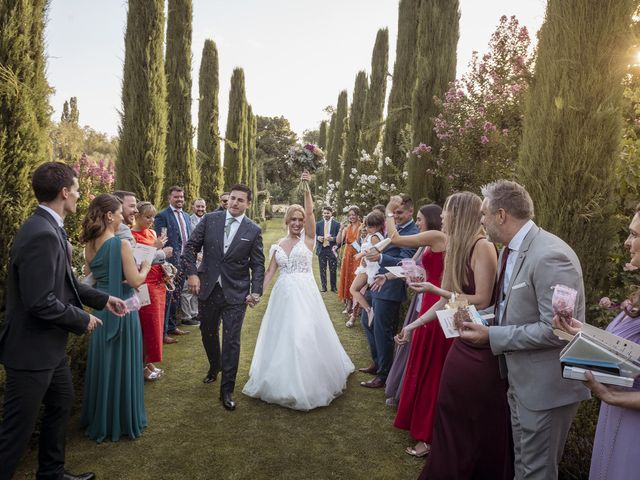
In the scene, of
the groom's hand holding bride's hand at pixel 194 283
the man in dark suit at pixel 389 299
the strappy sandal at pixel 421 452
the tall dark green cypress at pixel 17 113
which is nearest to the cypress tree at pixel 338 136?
the man in dark suit at pixel 389 299

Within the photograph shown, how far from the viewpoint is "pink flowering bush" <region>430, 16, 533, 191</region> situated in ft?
21.4

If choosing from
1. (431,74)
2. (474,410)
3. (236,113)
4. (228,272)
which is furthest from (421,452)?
(236,113)

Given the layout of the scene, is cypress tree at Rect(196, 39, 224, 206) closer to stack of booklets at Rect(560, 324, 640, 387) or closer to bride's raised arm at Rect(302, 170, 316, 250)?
bride's raised arm at Rect(302, 170, 316, 250)

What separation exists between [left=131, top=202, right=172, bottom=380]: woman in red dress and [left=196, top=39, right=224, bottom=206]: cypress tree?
9.70 meters

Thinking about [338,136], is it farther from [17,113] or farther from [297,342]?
[17,113]

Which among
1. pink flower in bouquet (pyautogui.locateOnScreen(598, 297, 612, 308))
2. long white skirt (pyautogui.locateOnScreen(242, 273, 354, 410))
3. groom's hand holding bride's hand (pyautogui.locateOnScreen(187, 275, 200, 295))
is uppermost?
pink flower in bouquet (pyautogui.locateOnScreen(598, 297, 612, 308))

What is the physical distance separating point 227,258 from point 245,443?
204cm

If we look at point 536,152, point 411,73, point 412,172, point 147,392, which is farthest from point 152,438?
point 411,73

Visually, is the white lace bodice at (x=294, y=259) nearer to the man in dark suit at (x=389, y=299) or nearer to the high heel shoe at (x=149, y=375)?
the man in dark suit at (x=389, y=299)

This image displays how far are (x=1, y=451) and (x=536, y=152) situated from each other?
4810 mm

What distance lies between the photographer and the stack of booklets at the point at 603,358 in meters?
1.85

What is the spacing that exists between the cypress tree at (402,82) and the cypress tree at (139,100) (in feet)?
21.3

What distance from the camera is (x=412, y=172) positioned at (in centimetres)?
880

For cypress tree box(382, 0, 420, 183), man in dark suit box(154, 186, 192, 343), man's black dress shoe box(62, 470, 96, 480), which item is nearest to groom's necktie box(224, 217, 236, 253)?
man's black dress shoe box(62, 470, 96, 480)
